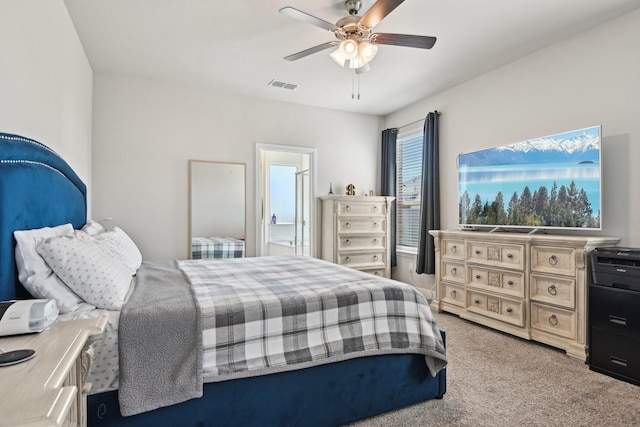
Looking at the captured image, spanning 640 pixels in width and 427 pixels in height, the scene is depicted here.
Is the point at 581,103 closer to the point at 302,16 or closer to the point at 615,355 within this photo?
the point at 615,355

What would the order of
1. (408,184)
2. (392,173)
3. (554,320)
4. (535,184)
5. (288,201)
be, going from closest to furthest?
(554,320)
(535,184)
(408,184)
(392,173)
(288,201)

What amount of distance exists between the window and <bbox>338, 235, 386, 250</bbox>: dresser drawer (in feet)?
1.51

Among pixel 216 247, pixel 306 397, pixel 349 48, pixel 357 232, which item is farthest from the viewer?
pixel 357 232

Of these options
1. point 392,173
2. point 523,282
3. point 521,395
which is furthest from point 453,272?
point 392,173

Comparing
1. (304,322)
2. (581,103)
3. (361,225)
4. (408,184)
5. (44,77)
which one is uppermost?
(581,103)

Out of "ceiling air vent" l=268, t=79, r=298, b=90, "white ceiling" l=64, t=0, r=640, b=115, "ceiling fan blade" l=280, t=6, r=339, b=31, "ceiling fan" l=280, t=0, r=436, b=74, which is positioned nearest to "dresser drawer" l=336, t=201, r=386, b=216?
"white ceiling" l=64, t=0, r=640, b=115

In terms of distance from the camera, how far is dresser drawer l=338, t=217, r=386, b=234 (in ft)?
15.5

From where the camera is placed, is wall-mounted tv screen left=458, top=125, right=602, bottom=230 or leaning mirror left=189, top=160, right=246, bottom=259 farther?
leaning mirror left=189, top=160, right=246, bottom=259

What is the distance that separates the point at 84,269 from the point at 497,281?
3.31 m

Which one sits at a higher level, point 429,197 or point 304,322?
point 429,197

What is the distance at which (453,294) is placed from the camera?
3896 mm

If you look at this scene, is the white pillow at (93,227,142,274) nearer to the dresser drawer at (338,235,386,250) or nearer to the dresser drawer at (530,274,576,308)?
the dresser drawer at (338,235,386,250)

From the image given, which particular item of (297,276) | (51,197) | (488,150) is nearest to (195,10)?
(51,197)

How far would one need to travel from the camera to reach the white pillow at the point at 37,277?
1.43 meters
